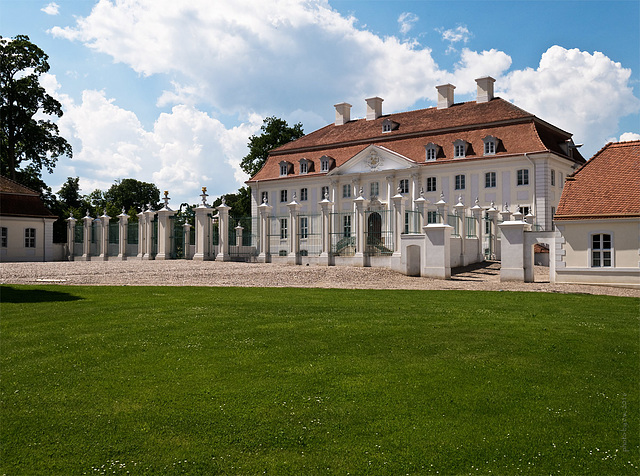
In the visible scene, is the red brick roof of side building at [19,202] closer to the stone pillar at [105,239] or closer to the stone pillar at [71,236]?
the stone pillar at [71,236]

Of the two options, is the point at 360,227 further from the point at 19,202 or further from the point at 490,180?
the point at 19,202

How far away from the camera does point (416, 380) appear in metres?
7.88

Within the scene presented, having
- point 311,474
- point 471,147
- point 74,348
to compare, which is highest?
point 471,147

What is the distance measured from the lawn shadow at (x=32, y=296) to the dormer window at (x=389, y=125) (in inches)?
1489

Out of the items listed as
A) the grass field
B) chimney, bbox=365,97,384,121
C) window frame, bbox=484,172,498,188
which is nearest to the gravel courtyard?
the grass field

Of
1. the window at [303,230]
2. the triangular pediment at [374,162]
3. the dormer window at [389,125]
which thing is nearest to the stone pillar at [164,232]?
the window at [303,230]

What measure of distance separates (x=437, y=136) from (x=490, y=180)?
608 cm

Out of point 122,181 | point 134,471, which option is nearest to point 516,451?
point 134,471

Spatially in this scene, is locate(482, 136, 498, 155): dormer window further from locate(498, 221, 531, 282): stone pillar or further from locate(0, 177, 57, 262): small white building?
locate(0, 177, 57, 262): small white building

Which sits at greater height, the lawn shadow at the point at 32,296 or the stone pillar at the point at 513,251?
the stone pillar at the point at 513,251

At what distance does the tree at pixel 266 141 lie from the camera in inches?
2591

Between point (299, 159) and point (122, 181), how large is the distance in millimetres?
42122

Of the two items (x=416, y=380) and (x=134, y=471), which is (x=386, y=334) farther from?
(x=134, y=471)

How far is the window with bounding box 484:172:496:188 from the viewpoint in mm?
42531
